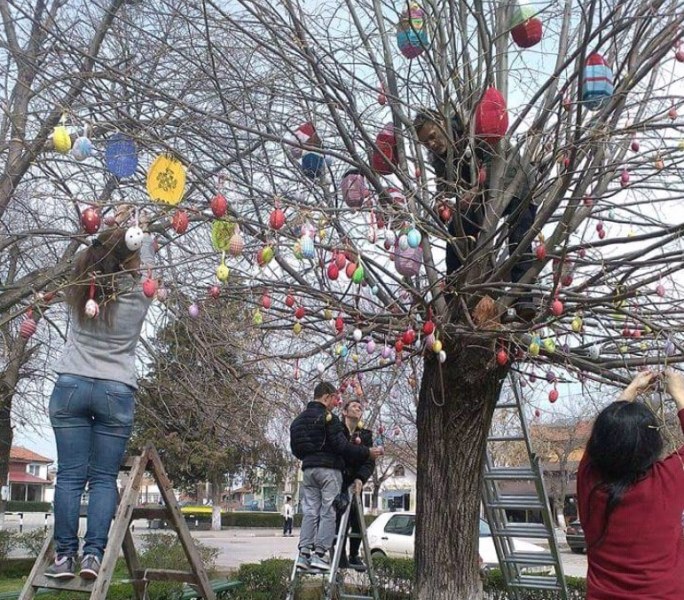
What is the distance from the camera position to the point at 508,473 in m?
6.37

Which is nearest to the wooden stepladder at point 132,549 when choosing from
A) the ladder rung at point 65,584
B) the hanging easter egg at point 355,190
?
the ladder rung at point 65,584

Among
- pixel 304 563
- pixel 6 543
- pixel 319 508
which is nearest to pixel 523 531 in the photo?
pixel 319 508

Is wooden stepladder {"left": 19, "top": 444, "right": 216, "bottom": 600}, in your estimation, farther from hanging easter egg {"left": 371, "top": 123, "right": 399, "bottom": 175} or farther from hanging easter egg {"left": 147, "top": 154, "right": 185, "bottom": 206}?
hanging easter egg {"left": 371, "top": 123, "right": 399, "bottom": 175}

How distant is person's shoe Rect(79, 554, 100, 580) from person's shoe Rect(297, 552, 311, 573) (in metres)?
2.43

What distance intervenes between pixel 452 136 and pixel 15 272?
7.12m

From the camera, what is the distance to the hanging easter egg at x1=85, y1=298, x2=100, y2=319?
3.53 m

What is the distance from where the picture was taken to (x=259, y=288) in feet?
17.9

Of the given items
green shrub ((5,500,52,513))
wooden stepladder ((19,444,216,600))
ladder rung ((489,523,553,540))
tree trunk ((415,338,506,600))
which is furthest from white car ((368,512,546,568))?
green shrub ((5,500,52,513))

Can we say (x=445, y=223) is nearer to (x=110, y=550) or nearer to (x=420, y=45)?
(x=420, y=45)

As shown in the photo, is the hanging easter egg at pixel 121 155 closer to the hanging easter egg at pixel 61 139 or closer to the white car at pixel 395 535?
the hanging easter egg at pixel 61 139

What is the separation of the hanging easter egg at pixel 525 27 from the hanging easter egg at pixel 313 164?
1.50m

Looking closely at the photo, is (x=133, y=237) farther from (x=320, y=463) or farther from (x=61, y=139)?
(x=320, y=463)

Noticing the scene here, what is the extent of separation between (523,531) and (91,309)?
442cm

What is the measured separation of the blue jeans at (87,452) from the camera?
3.44 metres
